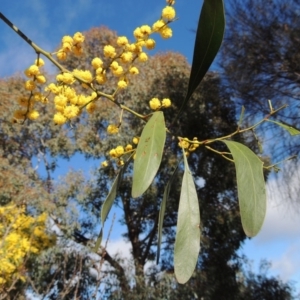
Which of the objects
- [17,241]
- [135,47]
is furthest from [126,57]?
[17,241]

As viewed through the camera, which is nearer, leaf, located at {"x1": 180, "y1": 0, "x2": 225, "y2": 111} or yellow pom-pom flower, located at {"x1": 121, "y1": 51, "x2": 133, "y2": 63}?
leaf, located at {"x1": 180, "y1": 0, "x2": 225, "y2": 111}

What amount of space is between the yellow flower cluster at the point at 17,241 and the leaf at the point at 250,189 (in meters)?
2.87

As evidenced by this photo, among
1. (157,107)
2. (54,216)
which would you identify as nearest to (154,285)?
(54,216)

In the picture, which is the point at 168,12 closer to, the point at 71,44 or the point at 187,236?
the point at 71,44

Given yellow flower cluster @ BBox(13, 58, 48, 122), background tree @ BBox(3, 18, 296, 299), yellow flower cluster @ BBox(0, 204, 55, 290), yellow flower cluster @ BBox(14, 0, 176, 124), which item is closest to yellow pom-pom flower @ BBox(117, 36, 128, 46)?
yellow flower cluster @ BBox(14, 0, 176, 124)

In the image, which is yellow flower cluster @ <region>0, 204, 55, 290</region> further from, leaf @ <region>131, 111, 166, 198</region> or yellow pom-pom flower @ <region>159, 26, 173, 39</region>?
leaf @ <region>131, 111, 166, 198</region>

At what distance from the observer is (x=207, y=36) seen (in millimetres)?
421

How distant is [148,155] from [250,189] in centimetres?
10

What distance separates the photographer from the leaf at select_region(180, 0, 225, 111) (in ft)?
1.30

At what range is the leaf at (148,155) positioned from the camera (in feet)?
1.28

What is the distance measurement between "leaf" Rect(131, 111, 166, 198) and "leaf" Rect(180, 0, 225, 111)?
6cm

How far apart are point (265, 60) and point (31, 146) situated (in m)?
3.61

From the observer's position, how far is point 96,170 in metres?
5.70

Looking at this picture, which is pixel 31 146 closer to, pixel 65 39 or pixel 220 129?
pixel 220 129
